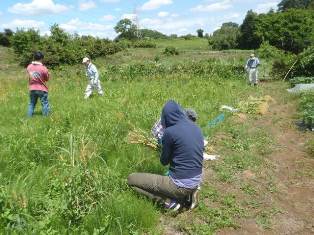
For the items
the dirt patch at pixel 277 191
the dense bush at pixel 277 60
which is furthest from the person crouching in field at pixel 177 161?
the dense bush at pixel 277 60

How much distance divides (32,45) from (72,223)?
31.5 metres

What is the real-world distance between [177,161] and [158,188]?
0.44m

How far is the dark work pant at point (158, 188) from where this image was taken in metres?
5.51

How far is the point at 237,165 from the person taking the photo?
7480 mm

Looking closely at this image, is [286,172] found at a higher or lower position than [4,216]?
lower

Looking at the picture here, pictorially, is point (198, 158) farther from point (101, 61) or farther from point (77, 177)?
point (101, 61)

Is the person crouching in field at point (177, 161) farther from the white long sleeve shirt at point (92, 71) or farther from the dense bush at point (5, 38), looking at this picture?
the dense bush at point (5, 38)

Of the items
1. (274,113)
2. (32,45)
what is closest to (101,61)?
(32,45)

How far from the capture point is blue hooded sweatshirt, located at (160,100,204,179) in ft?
17.9

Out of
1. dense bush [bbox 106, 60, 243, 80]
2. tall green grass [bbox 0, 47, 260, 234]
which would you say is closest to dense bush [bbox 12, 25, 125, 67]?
dense bush [bbox 106, 60, 243, 80]

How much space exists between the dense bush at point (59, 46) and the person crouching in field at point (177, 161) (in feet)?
91.3

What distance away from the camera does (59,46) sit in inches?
1337

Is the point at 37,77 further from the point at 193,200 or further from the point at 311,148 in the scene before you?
the point at 311,148

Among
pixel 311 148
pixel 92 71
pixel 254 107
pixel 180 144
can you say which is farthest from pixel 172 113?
pixel 92 71
